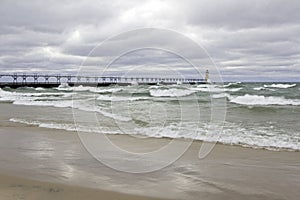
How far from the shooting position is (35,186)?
5.24 metres

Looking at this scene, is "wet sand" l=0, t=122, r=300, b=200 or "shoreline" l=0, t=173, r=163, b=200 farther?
"wet sand" l=0, t=122, r=300, b=200

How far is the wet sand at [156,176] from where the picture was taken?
16.3 feet

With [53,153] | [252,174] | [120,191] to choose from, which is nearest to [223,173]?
[252,174]

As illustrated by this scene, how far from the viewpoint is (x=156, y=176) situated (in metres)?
5.96

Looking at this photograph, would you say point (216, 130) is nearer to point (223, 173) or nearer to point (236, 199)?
point (223, 173)

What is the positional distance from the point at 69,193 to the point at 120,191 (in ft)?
2.48

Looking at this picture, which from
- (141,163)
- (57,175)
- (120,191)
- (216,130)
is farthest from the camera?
(216,130)

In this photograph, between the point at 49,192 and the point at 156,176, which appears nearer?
the point at 49,192

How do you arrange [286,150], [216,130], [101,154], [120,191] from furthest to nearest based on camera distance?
[216,130]
[286,150]
[101,154]
[120,191]

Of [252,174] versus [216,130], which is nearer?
[252,174]

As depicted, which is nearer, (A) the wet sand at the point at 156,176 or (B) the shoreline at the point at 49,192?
(B) the shoreline at the point at 49,192

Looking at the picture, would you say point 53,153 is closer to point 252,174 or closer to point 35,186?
point 35,186

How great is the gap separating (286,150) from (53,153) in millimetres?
5799

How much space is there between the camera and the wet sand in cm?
497
